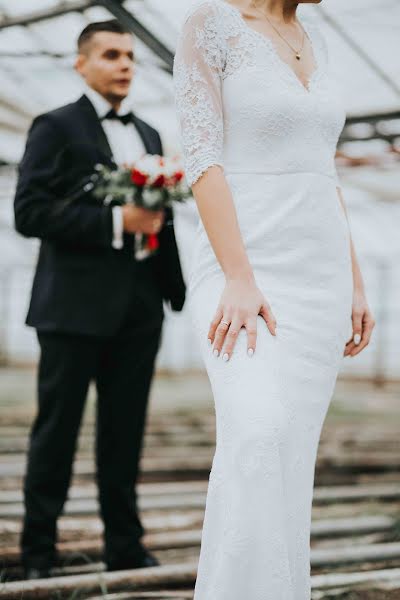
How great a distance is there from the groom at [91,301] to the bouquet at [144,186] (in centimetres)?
4

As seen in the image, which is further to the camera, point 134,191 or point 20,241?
point 20,241

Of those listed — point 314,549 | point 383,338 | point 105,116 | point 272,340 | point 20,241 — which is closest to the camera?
point 272,340

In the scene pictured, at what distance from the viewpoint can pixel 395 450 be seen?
18.7 feet

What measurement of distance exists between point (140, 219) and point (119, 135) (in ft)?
1.34

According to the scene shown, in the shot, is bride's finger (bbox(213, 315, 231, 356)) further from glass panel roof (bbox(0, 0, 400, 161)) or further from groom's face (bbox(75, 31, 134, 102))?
glass panel roof (bbox(0, 0, 400, 161))

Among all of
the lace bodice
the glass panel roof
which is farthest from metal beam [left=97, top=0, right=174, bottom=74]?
the lace bodice

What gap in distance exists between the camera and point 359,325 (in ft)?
6.40

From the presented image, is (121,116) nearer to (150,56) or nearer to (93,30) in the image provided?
(93,30)

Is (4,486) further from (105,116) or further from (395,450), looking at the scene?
(395,450)

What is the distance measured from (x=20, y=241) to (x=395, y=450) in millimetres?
13137

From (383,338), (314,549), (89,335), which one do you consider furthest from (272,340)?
(383,338)

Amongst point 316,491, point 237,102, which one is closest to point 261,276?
point 237,102

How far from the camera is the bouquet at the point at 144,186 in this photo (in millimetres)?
2643

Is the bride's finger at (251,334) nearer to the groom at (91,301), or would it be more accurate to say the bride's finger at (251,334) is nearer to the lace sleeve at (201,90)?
the lace sleeve at (201,90)
